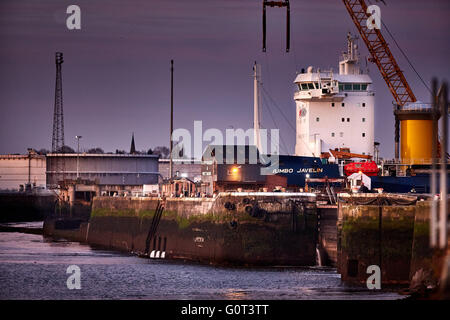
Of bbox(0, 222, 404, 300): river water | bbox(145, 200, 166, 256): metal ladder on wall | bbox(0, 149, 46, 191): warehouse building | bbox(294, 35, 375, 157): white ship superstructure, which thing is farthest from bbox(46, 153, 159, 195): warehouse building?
bbox(0, 222, 404, 300): river water

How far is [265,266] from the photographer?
58.7 meters

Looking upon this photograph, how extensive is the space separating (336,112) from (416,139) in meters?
8.68

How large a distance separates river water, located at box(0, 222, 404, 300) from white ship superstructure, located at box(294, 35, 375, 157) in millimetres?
25672

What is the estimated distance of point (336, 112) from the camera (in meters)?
88.4

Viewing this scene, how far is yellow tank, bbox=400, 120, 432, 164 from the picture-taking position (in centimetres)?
8269

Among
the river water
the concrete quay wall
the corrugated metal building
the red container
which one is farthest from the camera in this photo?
the corrugated metal building

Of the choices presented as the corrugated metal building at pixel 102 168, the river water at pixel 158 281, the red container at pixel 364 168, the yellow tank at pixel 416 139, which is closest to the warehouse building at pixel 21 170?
the corrugated metal building at pixel 102 168

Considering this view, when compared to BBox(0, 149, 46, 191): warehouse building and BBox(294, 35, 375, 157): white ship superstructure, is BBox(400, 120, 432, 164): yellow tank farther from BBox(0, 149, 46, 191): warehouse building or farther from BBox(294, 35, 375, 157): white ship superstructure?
BBox(0, 149, 46, 191): warehouse building

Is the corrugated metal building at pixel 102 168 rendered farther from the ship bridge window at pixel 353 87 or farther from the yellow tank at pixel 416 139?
the yellow tank at pixel 416 139

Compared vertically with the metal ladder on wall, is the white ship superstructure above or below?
above

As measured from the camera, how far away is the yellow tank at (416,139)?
3255 inches

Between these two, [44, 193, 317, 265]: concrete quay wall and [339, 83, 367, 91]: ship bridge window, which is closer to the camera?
[44, 193, 317, 265]: concrete quay wall

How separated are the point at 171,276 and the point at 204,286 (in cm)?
584

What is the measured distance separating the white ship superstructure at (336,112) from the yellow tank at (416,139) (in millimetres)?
5383
